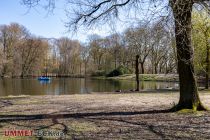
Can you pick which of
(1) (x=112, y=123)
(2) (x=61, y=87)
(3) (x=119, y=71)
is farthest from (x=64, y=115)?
(3) (x=119, y=71)

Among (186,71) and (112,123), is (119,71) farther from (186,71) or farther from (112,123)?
(112,123)

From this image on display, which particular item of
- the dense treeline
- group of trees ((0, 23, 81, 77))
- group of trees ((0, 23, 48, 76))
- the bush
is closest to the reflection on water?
the dense treeline

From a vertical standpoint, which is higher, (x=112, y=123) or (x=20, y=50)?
(x=20, y=50)

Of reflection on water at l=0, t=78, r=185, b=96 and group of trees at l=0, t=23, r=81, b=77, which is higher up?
group of trees at l=0, t=23, r=81, b=77

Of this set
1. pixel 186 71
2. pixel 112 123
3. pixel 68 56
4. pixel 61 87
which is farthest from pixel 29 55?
pixel 112 123

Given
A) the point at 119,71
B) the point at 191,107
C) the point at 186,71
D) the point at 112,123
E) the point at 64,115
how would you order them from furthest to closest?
1. the point at 119,71
2. the point at 186,71
3. the point at 191,107
4. the point at 64,115
5. the point at 112,123

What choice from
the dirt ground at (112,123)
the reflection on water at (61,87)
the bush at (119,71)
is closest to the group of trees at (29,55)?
the bush at (119,71)

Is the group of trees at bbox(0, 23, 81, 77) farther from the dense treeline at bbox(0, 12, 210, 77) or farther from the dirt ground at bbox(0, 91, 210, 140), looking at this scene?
the dirt ground at bbox(0, 91, 210, 140)

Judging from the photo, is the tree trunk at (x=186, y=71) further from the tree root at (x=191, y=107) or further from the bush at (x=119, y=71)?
the bush at (x=119, y=71)

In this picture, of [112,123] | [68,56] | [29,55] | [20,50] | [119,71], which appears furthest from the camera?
[68,56]

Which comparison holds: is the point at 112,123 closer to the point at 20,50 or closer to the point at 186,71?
the point at 186,71

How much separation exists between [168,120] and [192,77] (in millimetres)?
2399

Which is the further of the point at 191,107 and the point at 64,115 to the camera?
the point at 191,107

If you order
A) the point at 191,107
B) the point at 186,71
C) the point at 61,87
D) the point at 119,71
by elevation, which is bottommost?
the point at 191,107
